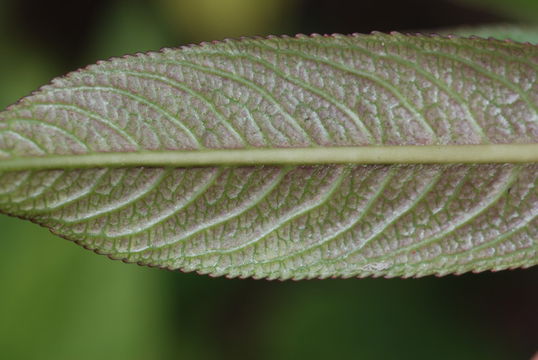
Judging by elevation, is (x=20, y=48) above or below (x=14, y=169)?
above

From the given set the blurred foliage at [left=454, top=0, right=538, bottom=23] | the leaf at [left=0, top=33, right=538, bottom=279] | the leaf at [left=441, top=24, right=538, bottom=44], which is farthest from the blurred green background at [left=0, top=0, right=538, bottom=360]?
the leaf at [left=0, top=33, right=538, bottom=279]

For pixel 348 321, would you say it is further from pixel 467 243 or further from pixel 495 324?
pixel 467 243

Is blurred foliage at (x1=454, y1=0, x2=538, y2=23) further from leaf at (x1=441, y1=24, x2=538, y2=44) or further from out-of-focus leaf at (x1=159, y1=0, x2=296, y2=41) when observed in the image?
out-of-focus leaf at (x1=159, y1=0, x2=296, y2=41)

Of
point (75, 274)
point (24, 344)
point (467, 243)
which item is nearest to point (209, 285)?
point (75, 274)

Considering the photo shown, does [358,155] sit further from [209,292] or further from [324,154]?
[209,292]

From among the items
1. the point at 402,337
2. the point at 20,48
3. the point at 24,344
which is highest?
the point at 20,48

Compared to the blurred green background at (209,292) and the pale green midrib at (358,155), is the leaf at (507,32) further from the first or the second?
the blurred green background at (209,292)

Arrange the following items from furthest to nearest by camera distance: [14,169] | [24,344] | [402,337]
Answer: [402,337] → [24,344] → [14,169]

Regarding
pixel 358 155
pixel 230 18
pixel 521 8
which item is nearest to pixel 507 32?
pixel 358 155
